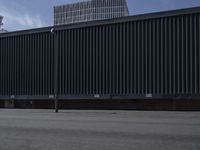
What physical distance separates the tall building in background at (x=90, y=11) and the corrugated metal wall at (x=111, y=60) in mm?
36802

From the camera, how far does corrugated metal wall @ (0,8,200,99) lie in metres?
34.6

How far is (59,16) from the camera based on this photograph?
267 ft

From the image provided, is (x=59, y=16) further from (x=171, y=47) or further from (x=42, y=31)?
(x=171, y=47)

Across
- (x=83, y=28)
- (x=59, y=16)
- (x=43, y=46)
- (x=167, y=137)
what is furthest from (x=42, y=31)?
(x=59, y=16)

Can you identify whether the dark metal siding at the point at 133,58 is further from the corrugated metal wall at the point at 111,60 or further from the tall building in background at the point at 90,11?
the tall building in background at the point at 90,11

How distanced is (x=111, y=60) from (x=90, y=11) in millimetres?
46477

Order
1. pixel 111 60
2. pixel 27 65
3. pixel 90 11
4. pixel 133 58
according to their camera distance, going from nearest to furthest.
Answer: pixel 133 58
pixel 111 60
pixel 27 65
pixel 90 11

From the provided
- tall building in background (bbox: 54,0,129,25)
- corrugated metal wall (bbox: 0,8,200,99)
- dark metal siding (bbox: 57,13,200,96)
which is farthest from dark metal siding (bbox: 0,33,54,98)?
tall building in background (bbox: 54,0,129,25)

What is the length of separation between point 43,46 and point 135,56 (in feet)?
31.6

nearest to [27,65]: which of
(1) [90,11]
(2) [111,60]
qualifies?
(2) [111,60]

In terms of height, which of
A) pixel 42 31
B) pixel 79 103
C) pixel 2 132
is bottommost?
pixel 79 103

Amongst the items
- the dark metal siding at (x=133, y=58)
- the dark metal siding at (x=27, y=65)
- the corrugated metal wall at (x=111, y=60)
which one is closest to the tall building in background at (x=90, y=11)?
the dark metal siding at (x=27, y=65)

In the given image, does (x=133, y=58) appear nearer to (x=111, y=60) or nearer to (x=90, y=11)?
(x=111, y=60)

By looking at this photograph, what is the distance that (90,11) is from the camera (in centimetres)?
8319
